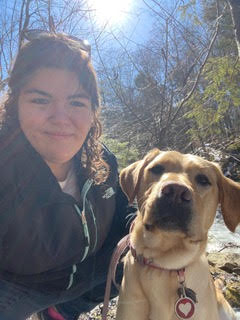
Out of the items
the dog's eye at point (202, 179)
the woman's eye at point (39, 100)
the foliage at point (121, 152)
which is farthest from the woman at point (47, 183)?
the foliage at point (121, 152)

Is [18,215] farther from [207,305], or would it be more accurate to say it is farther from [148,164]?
[207,305]

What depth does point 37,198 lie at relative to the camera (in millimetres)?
2035

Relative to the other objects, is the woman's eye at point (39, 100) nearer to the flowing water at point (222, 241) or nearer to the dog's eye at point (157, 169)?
the dog's eye at point (157, 169)

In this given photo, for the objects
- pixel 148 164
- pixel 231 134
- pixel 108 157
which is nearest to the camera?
pixel 148 164

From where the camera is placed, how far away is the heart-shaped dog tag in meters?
1.92

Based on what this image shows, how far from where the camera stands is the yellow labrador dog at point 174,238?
1877mm

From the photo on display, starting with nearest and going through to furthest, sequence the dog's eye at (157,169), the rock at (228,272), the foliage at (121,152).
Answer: the dog's eye at (157,169), the rock at (228,272), the foliage at (121,152)

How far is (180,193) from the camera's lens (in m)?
1.83

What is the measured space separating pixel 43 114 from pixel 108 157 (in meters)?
0.83

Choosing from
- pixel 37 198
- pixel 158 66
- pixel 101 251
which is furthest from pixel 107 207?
pixel 158 66

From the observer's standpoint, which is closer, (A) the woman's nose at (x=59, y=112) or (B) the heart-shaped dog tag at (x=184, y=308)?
(B) the heart-shaped dog tag at (x=184, y=308)

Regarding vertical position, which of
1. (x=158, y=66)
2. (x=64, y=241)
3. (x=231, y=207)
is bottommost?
(x=64, y=241)

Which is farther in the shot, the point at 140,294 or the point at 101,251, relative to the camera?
the point at 101,251

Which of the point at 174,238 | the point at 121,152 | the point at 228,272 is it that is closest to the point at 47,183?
the point at 174,238
